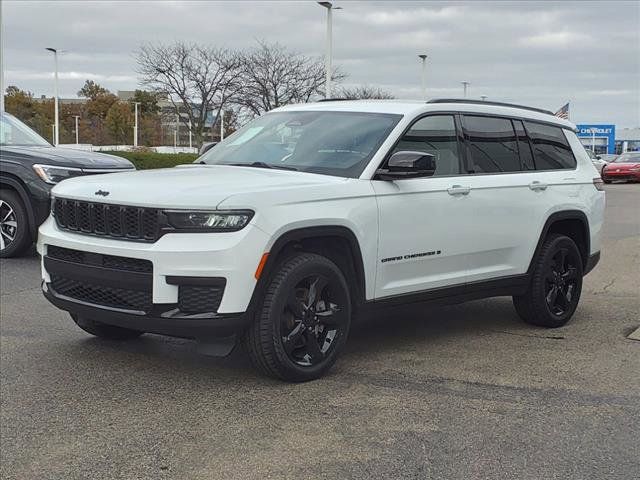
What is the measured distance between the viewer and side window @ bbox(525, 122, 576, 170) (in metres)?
6.91

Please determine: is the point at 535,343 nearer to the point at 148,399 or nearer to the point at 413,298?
the point at 413,298

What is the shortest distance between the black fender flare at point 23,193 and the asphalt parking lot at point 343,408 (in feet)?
10.4

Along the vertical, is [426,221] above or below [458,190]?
below

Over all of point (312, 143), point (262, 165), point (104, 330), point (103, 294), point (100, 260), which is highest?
point (312, 143)

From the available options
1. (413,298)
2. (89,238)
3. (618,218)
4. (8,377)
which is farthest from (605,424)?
(618,218)

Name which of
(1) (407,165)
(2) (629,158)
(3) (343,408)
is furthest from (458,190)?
(2) (629,158)

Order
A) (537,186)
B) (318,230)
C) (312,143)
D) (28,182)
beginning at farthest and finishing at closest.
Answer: (28,182) → (537,186) → (312,143) → (318,230)

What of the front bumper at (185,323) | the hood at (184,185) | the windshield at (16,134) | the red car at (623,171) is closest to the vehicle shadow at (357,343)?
the front bumper at (185,323)

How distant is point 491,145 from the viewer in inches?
255

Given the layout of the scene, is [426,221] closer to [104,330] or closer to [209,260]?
[209,260]

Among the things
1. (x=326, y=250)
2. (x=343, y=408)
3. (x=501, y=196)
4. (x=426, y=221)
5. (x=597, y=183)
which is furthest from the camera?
(x=597, y=183)

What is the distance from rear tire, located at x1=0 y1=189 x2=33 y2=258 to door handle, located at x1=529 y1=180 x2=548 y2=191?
615 centimetres

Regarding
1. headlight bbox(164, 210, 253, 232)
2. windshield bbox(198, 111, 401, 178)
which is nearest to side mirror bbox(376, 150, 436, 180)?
windshield bbox(198, 111, 401, 178)

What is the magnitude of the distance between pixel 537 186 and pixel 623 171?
34.3 m
